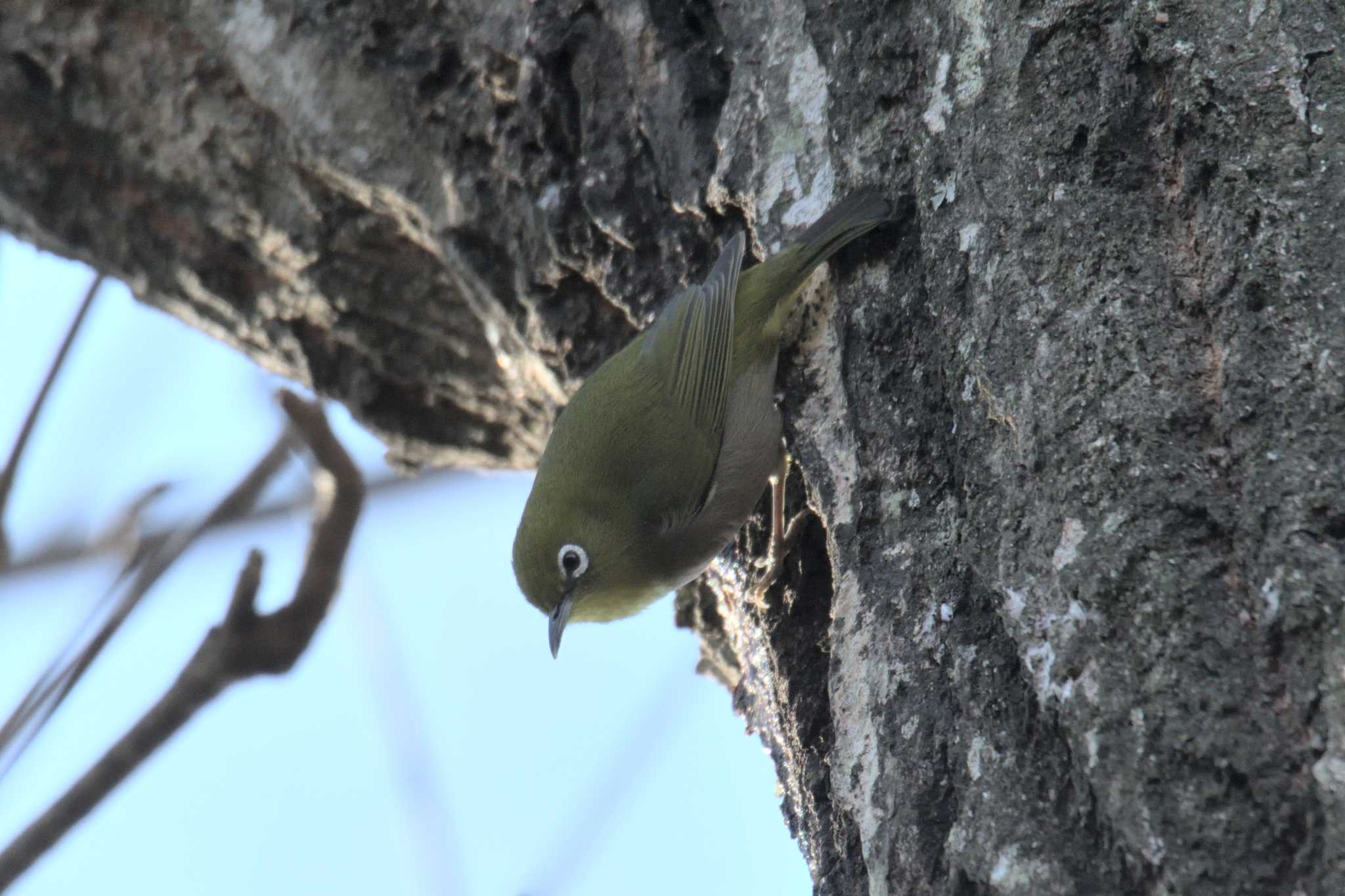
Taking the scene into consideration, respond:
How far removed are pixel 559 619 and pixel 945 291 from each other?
6.58 feet

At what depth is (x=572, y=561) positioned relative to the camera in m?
4.12

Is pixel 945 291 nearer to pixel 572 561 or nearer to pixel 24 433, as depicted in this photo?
pixel 572 561

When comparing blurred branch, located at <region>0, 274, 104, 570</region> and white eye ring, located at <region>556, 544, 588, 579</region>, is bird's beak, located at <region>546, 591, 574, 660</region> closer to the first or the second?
white eye ring, located at <region>556, 544, 588, 579</region>

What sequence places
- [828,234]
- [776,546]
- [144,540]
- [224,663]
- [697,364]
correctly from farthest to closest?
[697,364] → [144,540] → [776,546] → [828,234] → [224,663]

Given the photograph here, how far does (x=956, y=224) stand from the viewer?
2.59m

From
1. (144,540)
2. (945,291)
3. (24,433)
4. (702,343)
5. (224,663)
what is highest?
(702,343)

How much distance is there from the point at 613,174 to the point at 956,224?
4.15 ft

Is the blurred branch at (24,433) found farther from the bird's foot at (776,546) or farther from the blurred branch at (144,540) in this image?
the bird's foot at (776,546)

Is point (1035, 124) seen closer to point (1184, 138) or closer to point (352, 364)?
point (1184, 138)

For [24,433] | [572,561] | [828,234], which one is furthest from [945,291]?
[24,433]

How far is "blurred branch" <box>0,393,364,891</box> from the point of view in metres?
2.29

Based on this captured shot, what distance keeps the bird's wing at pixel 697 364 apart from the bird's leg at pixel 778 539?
40cm

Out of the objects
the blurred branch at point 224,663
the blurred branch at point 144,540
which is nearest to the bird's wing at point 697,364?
the blurred branch at point 144,540

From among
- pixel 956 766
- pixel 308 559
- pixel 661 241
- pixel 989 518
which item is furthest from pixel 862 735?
pixel 661 241
